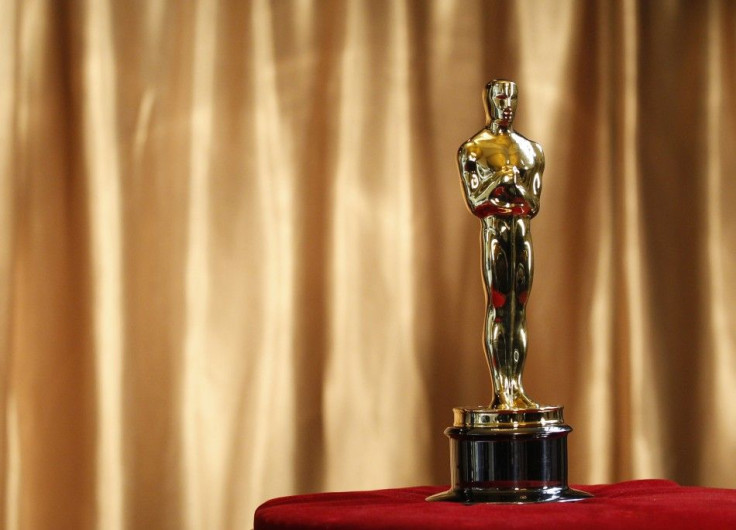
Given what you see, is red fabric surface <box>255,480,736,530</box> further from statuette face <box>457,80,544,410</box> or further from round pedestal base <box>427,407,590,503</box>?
statuette face <box>457,80,544,410</box>

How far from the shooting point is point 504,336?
1.20 meters

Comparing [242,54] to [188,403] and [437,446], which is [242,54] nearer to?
[188,403]

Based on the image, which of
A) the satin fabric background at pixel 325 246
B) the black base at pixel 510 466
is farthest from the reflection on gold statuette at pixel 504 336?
the satin fabric background at pixel 325 246

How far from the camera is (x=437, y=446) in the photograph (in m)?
1.81

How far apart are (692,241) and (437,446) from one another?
2.11ft

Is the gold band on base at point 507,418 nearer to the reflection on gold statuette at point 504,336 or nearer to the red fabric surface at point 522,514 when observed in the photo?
the reflection on gold statuette at point 504,336

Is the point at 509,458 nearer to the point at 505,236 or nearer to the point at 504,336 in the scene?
the point at 504,336

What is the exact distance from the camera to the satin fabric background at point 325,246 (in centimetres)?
170

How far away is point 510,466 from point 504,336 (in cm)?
18

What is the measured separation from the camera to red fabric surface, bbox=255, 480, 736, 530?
87cm

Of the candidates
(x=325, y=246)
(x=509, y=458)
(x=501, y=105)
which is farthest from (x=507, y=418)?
(x=325, y=246)

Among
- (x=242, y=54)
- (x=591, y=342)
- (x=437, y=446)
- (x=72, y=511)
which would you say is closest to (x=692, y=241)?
(x=591, y=342)

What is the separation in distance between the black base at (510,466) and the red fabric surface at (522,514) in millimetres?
49

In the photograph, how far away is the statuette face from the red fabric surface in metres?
0.19
